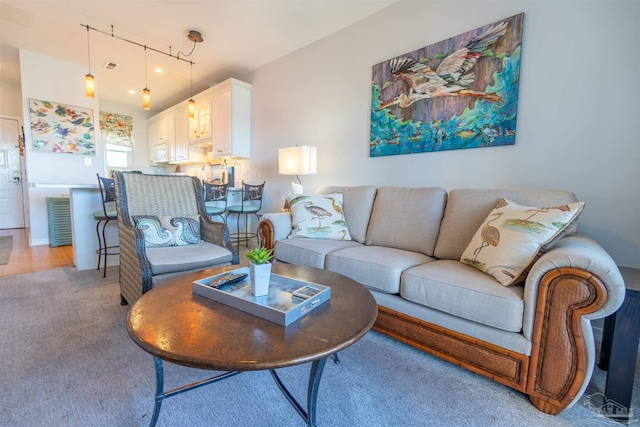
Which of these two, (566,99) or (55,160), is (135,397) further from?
(55,160)

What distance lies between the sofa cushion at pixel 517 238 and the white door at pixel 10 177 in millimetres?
7337

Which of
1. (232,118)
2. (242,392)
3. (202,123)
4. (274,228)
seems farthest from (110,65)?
(242,392)

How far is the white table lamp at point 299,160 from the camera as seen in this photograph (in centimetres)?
308

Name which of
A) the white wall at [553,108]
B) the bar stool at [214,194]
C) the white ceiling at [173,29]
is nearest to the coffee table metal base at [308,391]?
the white wall at [553,108]

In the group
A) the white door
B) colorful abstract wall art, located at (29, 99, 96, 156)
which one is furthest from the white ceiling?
the white door

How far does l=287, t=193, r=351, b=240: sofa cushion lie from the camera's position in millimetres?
2352

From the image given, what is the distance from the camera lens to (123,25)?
3084mm

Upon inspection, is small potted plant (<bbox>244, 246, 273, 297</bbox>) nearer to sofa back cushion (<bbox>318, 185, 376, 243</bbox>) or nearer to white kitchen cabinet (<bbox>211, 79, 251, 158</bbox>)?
sofa back cushion (<bbox>318, 185, 376, 243</bbox>)

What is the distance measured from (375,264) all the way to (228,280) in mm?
859

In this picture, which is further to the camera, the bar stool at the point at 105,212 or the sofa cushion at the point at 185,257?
the bar stool at the point at 105,212

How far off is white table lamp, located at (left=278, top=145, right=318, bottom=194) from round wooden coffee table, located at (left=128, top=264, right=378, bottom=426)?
2070mm

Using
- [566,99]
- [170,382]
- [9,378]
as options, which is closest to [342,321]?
[170,382]

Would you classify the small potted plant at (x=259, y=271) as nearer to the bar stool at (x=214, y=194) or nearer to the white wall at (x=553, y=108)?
the white wall at (x=553, y=108)

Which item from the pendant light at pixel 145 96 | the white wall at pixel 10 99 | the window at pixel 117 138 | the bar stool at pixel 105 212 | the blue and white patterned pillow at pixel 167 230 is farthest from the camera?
the window at pixel 117 138
